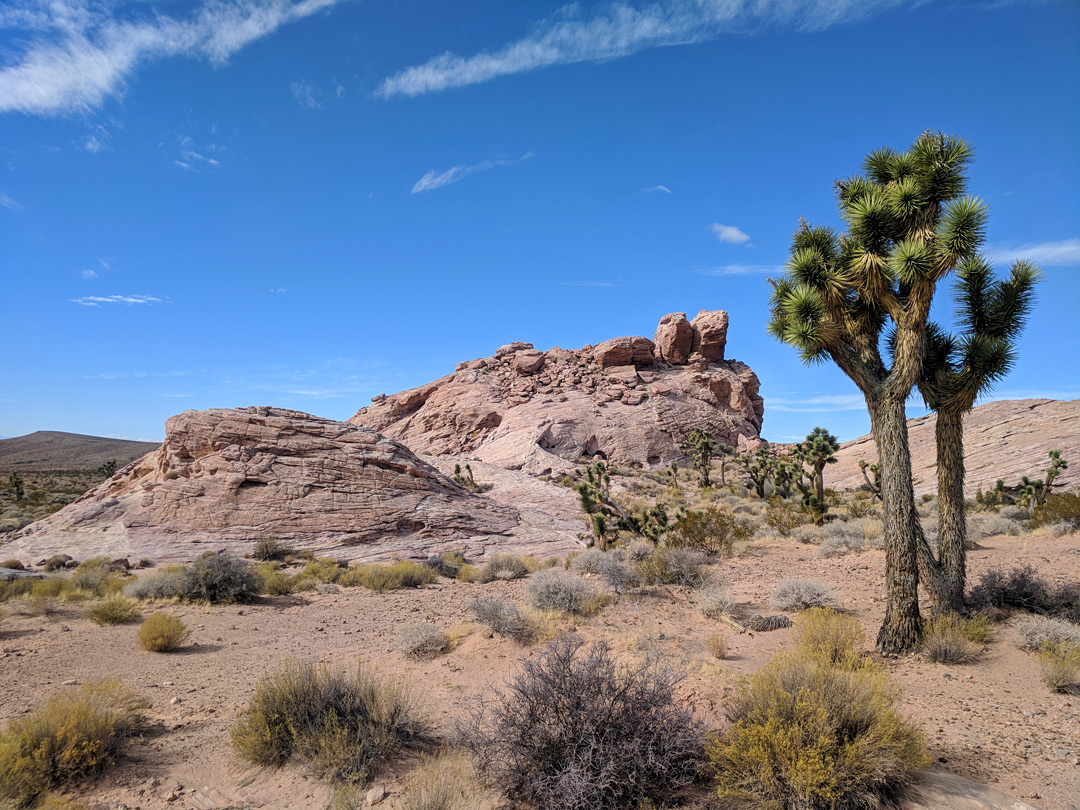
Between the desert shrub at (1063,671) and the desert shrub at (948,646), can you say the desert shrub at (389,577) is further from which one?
the desert shrub at (1063,671)

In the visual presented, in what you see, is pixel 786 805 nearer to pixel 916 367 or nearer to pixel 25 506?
pixel 916 367

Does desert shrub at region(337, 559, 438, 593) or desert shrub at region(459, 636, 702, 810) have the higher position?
desert shrub at region(459, 636, 702, 810)

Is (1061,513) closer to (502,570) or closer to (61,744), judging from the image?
(502,570)

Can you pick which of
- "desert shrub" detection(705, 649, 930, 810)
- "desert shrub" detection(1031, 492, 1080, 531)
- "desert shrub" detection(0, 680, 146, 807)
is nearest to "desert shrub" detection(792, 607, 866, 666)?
"desert shrub" detection(705, 649, 930, 810)

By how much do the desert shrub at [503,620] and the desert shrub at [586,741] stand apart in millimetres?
3564

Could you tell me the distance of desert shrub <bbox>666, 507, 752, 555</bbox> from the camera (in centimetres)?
1586

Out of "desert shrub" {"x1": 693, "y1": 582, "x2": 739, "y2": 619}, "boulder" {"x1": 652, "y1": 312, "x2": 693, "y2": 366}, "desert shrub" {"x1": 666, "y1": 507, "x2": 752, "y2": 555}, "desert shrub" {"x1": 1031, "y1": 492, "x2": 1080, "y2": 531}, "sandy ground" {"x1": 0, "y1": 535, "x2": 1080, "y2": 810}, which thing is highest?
"boulder" {"x1": 652, "y1": 312, "x2": 693, "y2": 366}

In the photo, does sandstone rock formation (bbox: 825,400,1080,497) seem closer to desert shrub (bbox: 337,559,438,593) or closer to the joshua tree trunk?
the joshua tree trunk

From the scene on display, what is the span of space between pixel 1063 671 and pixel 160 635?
40.8 ft

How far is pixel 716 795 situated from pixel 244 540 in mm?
18050

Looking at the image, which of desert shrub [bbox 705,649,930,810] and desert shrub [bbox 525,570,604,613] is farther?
desert shrub [bbox 525,570,604,613]

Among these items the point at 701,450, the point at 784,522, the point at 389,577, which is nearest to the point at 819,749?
the point at 389,577

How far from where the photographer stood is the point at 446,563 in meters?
17.0

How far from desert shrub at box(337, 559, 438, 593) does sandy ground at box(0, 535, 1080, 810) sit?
73 centimetres
